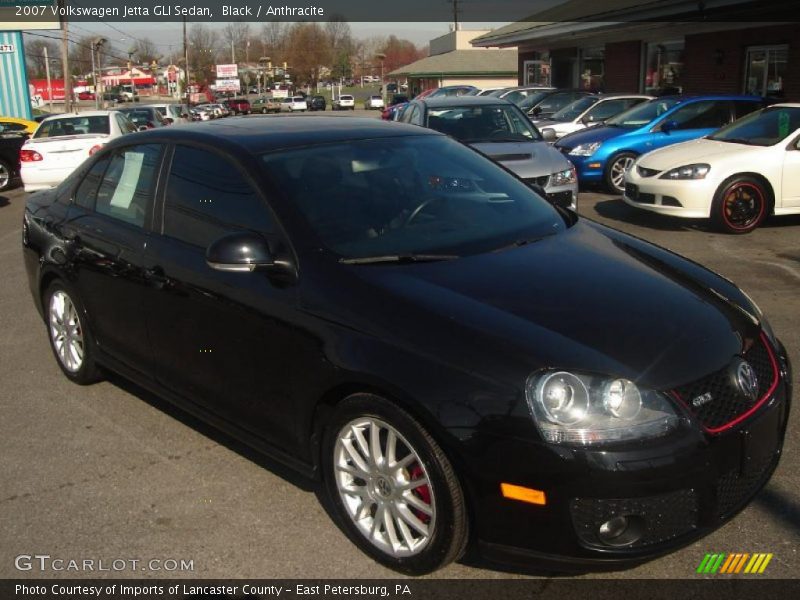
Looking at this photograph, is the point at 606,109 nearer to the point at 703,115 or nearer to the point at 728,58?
the point at 703,115

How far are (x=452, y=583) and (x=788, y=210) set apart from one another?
25.8ft

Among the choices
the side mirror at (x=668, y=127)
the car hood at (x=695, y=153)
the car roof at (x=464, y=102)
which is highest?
the car roof at (x=464, y=102)

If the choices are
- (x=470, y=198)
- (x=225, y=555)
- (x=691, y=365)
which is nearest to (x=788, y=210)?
(x=470, y=198)

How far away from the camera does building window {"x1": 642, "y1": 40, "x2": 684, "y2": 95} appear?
74.2 feet

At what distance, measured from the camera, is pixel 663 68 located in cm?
2359

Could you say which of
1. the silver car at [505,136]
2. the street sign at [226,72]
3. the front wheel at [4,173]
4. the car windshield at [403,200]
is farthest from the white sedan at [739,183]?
the street sign at [226,72]

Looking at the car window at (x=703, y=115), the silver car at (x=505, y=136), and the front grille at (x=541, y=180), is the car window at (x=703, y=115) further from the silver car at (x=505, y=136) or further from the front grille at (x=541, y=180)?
the front grille at (x=541, y=180)

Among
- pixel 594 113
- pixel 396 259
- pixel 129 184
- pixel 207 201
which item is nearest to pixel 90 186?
pixel 129 184

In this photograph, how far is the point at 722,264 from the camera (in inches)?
303

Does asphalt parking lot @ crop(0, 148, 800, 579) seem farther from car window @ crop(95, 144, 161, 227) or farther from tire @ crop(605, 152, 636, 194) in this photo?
tire @ crop(605, 152, 636, 194)

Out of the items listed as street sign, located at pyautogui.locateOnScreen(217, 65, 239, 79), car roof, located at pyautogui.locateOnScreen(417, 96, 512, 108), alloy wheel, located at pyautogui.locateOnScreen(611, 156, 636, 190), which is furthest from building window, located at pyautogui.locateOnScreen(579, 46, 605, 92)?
street sign, located at pyautogui.locateOnScreen(217, 65, 239, 79)

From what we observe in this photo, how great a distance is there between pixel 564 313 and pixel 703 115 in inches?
433

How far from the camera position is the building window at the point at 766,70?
18375 millimetres

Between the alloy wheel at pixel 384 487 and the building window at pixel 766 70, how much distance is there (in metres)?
18.5
